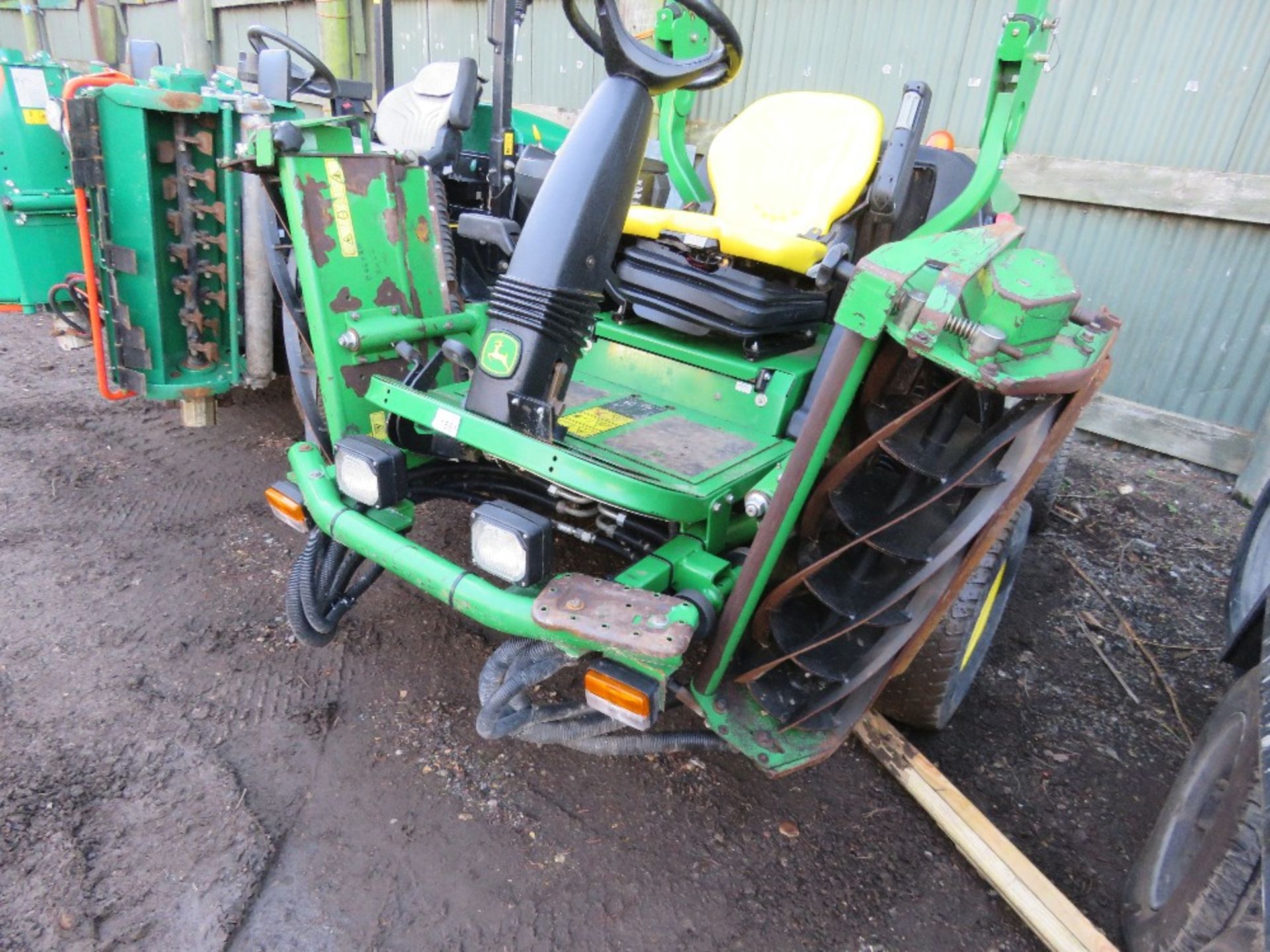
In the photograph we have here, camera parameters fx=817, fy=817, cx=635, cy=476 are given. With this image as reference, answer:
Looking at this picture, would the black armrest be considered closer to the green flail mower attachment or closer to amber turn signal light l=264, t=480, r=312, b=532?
amber turn signal light l=264, t=480, r=312, b=532

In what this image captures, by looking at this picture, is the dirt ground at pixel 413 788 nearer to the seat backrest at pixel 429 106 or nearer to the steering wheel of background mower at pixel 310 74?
the seat backrest at pixel 429 106

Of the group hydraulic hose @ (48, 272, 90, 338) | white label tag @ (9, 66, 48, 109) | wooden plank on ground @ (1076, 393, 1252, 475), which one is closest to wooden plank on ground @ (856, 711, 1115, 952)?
wooden plank on ground @ (1076, 393, 1252, 475)

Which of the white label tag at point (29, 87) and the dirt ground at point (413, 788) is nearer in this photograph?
the dirt ground at point (413, 788)

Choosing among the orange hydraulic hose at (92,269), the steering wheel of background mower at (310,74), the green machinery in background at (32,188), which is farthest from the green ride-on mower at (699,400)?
the green machinery in background at (32,188)

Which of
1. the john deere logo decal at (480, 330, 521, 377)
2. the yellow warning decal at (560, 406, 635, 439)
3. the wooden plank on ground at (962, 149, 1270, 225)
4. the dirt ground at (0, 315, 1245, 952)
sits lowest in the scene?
the dirt ground at (0, 315, 1245, 952)

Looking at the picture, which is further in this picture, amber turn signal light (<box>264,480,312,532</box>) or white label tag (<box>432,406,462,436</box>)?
amber turn signal light (<box>264,480,312,532</box>)

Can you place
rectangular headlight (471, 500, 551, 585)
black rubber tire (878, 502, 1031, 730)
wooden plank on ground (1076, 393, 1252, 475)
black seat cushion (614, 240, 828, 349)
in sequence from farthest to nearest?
wooden plank on ground (1076, 393, 1252, 475)
black seat cushion (614, 240, 828, 349)
black rubber tire (878, 502, 1031, 730)
rectangular headlight (471, 500, 551, 585)

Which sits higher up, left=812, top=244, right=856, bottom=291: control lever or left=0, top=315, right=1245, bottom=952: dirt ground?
left=812, top=244, right=856, bottom=291: control lever

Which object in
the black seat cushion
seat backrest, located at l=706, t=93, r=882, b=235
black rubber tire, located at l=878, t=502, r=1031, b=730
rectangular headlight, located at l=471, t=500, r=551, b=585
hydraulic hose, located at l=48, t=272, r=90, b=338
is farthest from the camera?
hydraulic hose, located at l=48, t=272, r=90, b=338

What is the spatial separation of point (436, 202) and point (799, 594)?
1.48m

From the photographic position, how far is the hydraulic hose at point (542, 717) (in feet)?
5.65

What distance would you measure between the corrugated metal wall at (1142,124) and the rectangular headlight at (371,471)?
3932mm

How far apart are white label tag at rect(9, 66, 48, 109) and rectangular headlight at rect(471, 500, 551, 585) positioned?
305 centimetres

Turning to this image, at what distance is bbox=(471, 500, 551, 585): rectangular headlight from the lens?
1635 millimetres
